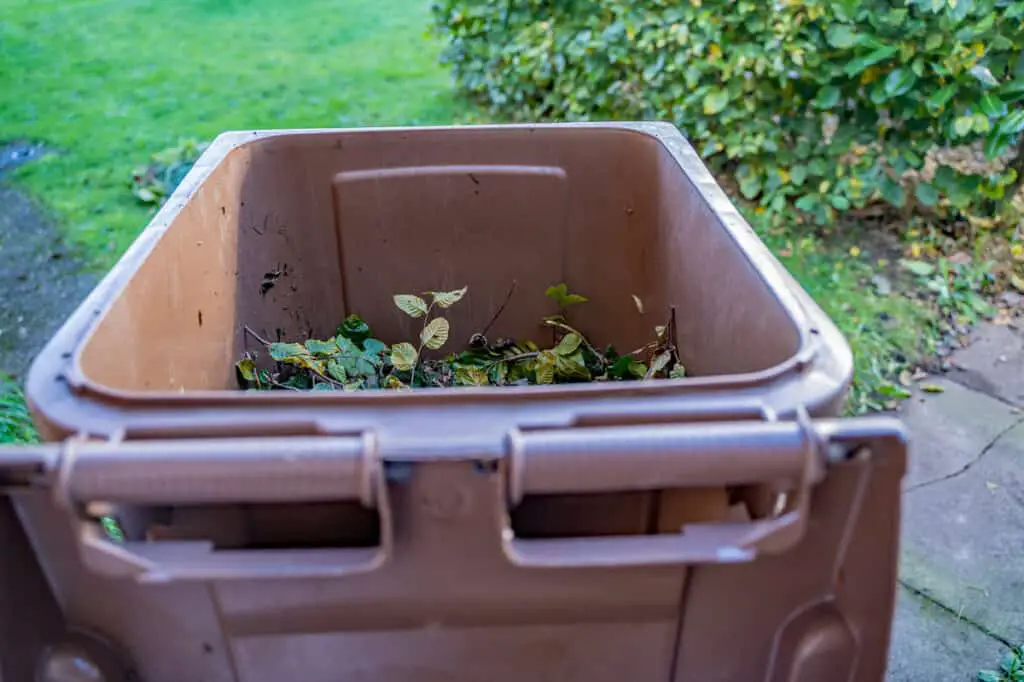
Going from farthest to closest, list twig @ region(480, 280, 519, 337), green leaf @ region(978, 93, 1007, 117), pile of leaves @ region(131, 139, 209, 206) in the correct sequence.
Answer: pile of leaves @ region(131, 139, 209, 206)
green leaf @ region(978, 93, 1007, 117)
twig @ region(480, 280, 519, 337)

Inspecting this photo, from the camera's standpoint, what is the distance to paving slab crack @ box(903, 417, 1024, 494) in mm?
2420

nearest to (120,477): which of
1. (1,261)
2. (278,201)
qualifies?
(278,201)

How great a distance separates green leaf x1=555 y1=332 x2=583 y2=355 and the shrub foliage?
5.63ft

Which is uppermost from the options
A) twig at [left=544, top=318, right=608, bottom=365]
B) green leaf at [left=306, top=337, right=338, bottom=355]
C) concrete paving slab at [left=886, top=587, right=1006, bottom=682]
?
green leaf at [left=306, top=337, right=338, bottom=355]

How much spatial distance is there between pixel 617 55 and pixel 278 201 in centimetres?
215

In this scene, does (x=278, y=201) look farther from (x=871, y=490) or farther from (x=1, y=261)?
(x=1, y=261)

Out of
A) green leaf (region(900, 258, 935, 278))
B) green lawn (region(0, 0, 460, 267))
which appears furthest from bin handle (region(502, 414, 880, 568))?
green lawn (region(0, 0, 460, 267))

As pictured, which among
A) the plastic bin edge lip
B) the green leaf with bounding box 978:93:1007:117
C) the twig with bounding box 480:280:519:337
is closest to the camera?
the plastic bin edge lip

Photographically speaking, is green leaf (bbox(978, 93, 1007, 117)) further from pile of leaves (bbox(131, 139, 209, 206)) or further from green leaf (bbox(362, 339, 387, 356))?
pile of leaves (bbox(131, 139, 209, 206))

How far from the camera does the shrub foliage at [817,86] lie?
9.47ft

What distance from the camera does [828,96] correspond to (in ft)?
10.4

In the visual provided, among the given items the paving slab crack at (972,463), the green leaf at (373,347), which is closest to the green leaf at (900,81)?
the paving slab crack at (972,463)

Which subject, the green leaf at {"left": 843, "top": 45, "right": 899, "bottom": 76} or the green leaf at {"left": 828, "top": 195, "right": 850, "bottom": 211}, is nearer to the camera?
the green leaf at {"left": 843, "top": 45, "right": 899, "bottom": 76}

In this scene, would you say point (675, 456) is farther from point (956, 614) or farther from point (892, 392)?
point (892, 392)
